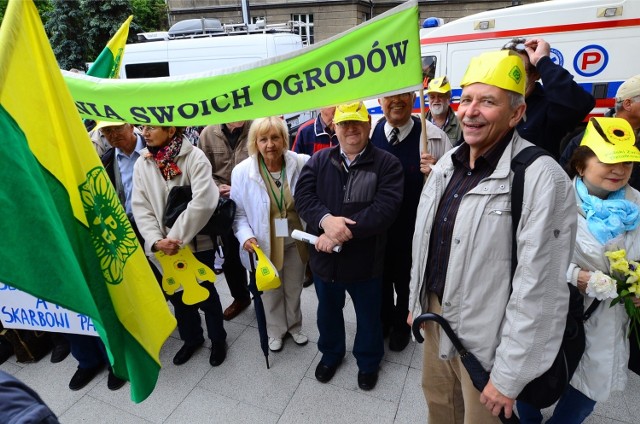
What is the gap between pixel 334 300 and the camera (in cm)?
279

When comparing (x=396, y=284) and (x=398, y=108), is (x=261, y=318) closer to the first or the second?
(x=396, y=284)

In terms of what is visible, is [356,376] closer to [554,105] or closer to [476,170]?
[476,170]

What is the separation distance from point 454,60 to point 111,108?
5.88m

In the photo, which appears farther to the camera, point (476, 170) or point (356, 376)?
point (356, 376)

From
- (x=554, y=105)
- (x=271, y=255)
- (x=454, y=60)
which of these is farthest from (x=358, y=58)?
(x=454, y=60)

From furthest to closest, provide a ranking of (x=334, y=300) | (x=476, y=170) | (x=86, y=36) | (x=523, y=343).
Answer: (x=86, y=36) → (x=334, y=300) → (x=476, y=170) → (x=523, y=343)

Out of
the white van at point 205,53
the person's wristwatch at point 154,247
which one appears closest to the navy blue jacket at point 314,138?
the person's wristwatch at point 154,247

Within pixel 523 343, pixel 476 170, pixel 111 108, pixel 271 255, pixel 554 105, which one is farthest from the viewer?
pixel 271 255

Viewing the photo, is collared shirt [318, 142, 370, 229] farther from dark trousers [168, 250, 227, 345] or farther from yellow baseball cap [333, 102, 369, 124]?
dark trousers [168, 250, 227, 345]

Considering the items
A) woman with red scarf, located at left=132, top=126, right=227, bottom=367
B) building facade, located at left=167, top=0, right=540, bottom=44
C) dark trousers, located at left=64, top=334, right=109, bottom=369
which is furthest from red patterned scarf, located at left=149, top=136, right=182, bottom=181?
building facade, located at left=167, top=0, right=540, bottom=44

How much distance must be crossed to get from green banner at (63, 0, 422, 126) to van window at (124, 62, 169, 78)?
9364 mm

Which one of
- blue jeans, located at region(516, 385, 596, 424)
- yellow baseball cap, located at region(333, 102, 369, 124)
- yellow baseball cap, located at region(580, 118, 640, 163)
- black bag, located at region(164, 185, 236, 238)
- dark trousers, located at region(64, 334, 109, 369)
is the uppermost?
yellow baseball cap, located at region(333, 102, 369, 124)

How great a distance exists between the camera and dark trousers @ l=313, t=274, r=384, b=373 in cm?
270

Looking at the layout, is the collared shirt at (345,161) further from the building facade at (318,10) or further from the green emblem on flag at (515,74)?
the building facade at (318,10)
